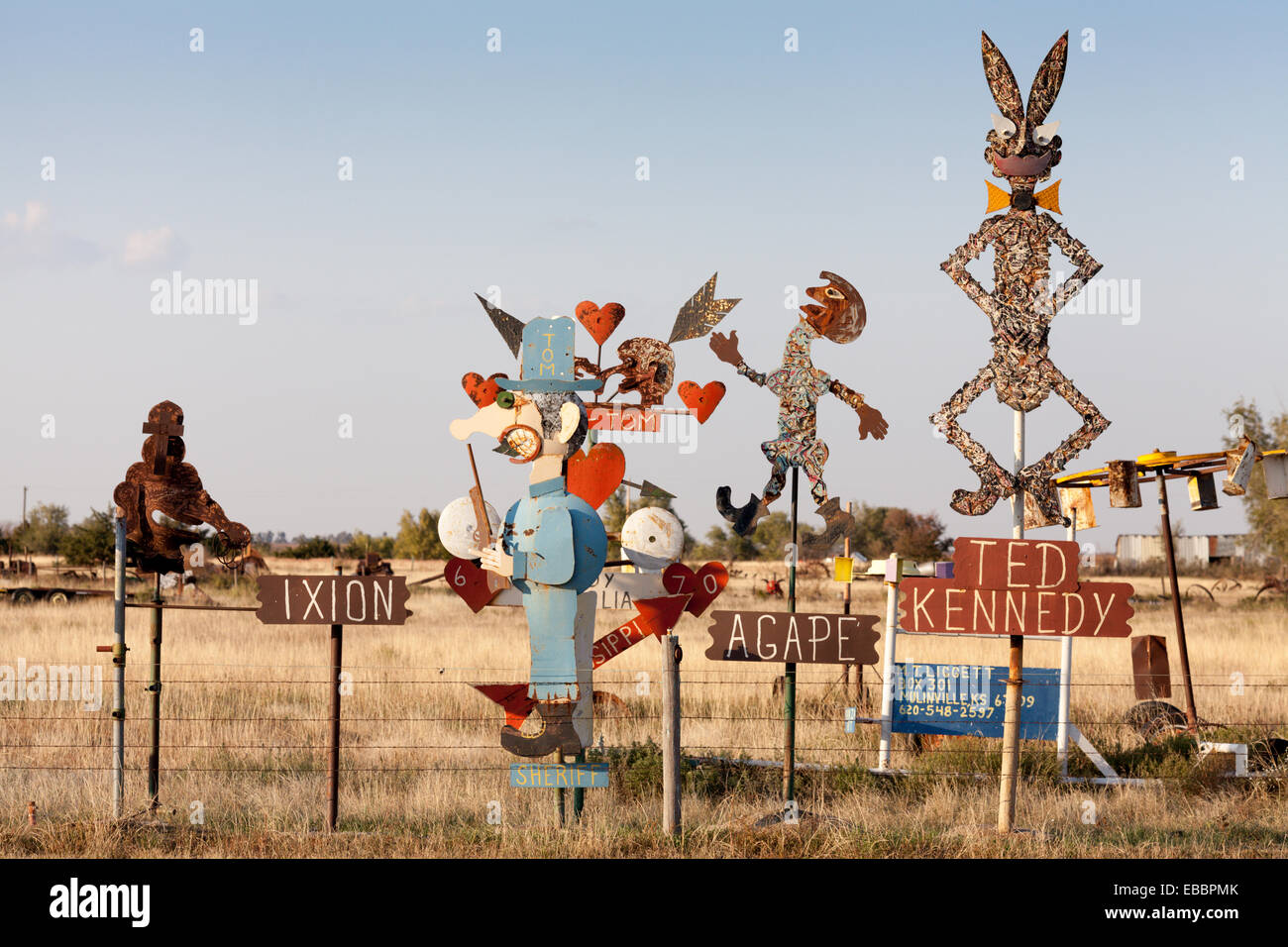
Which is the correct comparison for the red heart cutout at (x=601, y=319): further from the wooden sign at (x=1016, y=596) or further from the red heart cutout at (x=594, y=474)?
the wooden sign at (x=1016, y=596)

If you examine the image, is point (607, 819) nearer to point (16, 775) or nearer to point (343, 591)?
point (343, 591)

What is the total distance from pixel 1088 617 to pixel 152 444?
6.53 metres

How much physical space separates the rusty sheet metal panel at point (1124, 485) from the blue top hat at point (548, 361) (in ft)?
14.4

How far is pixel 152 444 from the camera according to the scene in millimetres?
8750

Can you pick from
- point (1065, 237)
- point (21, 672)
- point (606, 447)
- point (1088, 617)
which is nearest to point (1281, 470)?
point (1065, 237)

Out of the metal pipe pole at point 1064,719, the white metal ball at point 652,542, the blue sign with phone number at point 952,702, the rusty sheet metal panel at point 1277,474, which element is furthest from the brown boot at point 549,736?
the rusty sheet metal panel at point 1277,474

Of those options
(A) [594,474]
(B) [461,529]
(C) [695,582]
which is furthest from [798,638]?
(B) [461,529]

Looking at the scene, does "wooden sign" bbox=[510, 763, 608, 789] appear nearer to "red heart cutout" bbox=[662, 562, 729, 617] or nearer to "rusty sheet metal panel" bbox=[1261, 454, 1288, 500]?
"red heart cutout" bbox=[662, 562, 729, 617]

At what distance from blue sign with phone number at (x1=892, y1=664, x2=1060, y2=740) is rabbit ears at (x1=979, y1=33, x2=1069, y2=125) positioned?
4.29 metres

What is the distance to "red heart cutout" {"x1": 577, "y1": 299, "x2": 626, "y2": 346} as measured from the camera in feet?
27.8

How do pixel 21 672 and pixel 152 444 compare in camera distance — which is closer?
pixel 152 444

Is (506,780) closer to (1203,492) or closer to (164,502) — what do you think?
(164,502)

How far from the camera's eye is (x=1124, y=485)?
958 centimetres

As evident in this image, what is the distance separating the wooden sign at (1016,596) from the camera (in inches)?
290
